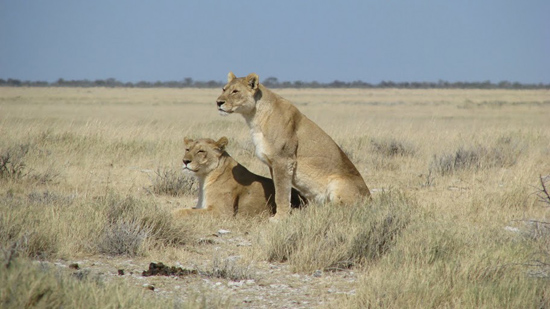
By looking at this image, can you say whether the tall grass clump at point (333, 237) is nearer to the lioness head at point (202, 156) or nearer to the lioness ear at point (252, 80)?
the lioness head at point (202, 156)

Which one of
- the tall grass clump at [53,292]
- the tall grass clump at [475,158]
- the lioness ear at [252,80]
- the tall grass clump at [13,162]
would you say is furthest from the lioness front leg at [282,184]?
the tall grass clump at [475,158]

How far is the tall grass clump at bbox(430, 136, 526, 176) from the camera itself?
1362 cm

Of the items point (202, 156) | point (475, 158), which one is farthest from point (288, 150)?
point (475, 158)

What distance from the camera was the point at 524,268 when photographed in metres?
6.39

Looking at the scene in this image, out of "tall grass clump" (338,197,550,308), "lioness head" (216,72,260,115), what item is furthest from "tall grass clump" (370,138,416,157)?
"tall grass clump" (338,197,550,308)

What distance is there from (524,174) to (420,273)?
675 centimetres

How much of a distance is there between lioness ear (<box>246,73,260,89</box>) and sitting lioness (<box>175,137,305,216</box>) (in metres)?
0.90

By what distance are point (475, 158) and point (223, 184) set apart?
6.61 m

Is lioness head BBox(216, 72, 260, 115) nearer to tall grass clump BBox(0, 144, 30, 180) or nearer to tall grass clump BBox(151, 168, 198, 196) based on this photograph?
tall grass clump BBox(151, 168, 198, 196)

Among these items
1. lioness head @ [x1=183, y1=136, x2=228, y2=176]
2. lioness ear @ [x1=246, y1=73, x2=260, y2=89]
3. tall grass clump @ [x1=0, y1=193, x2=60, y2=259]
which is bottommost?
tall grass clump @ [x1=0, y1=193, x2=60, y2=259]

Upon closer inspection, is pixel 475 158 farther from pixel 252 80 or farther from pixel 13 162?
pixel 13 162

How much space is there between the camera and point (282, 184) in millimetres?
9195

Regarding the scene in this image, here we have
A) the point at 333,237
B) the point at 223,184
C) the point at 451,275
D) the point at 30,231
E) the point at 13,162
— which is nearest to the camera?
the point at 451,275

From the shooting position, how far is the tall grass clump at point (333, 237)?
7.03 meters
